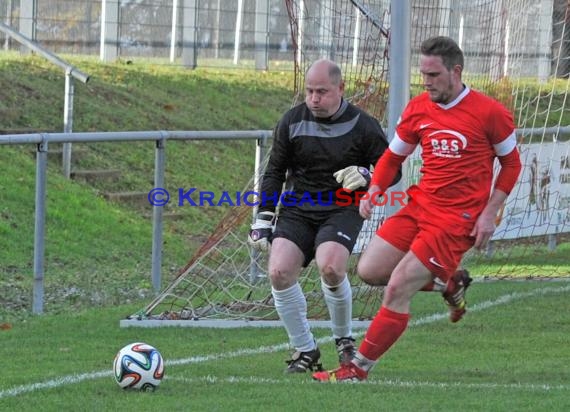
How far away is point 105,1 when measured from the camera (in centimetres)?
2534

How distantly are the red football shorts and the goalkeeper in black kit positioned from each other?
44 centimetres

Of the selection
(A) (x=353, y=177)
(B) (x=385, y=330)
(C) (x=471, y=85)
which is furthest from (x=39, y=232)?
(C) (x=471, y=85)

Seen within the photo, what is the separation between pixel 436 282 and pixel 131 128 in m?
13.2

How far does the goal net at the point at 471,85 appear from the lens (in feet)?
36.8

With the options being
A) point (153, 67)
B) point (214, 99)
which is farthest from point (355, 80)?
point (153, 67)

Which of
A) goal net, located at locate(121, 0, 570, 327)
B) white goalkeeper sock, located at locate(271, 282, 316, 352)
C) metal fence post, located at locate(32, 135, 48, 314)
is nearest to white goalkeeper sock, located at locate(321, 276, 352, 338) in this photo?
white goalkeeper sock, located at locate(271, 282, 316, 352)

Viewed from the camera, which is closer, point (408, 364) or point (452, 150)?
point (452, 150)

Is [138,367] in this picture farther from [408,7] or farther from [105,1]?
[105,1]

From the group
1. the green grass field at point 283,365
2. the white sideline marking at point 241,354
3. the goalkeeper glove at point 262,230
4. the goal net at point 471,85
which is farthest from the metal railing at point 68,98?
the goalkeeper glove at point 262,230

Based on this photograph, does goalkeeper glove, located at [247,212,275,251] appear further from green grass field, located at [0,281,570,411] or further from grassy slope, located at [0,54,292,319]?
grassy slope, located at [0,54,292,319]

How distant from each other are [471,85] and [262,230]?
16.5 ft

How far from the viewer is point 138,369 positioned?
755 centimetres

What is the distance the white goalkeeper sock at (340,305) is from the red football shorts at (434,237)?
61cm

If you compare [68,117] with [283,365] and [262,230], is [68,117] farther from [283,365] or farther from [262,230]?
[283,365]
